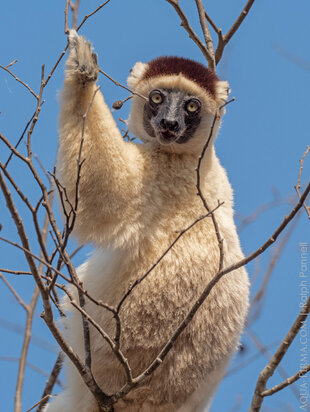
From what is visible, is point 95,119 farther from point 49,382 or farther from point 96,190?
point 49,382

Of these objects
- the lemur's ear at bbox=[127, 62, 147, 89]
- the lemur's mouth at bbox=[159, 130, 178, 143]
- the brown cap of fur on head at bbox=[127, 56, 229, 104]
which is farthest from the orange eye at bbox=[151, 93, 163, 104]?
the lemur's mouth at bbox=[159, 130, 178, 143]

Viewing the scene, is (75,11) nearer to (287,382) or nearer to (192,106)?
(192,106)

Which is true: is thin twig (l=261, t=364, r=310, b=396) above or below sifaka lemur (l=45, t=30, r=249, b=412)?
below

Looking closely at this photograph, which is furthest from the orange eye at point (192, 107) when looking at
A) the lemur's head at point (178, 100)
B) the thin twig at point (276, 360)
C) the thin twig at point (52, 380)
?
the thin twig at point (52, 380)

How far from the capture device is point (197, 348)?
13.0ft

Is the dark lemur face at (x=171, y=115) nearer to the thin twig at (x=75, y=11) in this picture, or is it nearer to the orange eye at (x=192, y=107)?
the orange eye at (x=192, y=107)

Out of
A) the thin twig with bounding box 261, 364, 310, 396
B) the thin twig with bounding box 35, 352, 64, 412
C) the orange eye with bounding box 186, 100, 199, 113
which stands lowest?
the thin twig with bounding box 261, 364, 310, 396

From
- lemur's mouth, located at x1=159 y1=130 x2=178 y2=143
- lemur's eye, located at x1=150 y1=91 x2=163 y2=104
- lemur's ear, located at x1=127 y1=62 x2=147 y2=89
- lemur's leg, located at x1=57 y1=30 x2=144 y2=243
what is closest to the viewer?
lemur's leg, located at x1=57 y1=30 x2=144 y2=243

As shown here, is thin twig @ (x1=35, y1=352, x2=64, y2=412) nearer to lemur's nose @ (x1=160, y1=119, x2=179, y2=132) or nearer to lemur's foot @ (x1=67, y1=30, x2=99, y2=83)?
lemur's nose @ (x1=160, y1=119, x2=179, y2=132)

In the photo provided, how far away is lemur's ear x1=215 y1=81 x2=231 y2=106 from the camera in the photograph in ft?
15.6

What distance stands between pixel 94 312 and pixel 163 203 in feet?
2.75

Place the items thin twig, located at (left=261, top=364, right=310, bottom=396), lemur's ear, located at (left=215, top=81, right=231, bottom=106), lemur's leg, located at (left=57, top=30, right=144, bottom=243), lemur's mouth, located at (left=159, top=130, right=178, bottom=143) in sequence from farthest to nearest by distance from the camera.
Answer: lemur's ear, located at (left=215, top=81, right=231, bottom=106)
lemur's mouth, located at (left=159, top=130, right=178, bottom=143)
lemur's leg, located at (left=57, top=30, right=144, bottom=243)
thin twig, located at (left=261, top=364, right=310, bottom=396)

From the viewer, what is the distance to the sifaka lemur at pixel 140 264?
388 centimetres

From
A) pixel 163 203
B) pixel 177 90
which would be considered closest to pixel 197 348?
pixel 163 203
